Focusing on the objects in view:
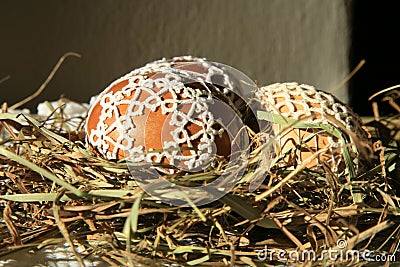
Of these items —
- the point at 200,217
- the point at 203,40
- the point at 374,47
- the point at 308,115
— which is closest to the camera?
the point at 200,217

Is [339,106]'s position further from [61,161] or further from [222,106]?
[61,161]

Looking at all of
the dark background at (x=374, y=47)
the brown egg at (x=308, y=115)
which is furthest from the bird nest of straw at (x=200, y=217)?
the dark background at (x=374, y=47)

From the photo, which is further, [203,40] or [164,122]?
[203,40]

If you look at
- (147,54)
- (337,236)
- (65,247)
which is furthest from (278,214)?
(147,54)

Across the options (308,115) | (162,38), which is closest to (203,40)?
(162,38)

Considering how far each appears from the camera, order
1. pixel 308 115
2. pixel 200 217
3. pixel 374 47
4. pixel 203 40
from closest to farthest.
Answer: pixel 200 217, pixel 308 115, pixel 374 47, pixel 203 40

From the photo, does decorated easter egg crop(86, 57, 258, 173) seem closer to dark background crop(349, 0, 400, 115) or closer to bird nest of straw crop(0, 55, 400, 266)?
bird nest of straw crop(0, 55, 400, 266)

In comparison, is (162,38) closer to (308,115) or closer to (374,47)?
(374,47)
